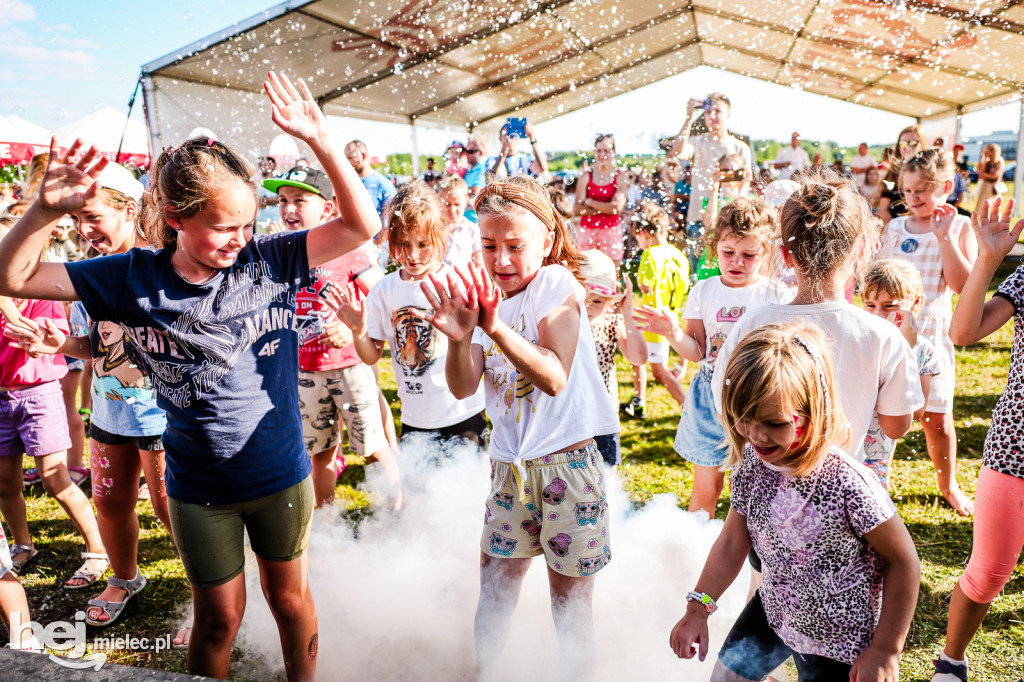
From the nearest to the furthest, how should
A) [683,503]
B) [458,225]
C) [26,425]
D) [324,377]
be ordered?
[26,425] < [324,377] < [683,503] < [458,225]

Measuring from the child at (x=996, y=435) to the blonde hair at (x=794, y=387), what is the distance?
751 mm

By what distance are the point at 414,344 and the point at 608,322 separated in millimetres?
1195

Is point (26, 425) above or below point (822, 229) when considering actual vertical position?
below

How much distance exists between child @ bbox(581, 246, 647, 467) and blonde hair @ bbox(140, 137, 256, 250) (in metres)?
1.25

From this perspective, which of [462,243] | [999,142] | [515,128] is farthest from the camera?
[999,142]

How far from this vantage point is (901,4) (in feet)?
18.3

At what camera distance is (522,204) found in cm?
179

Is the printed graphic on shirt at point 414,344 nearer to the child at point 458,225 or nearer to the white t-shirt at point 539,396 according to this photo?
the white t-shirt at point 539,396

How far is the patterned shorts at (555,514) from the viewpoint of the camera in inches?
69.2

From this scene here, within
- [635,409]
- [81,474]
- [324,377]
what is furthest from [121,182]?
[635,409]

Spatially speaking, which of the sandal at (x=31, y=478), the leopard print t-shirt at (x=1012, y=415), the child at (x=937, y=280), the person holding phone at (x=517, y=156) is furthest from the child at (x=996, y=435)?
the sandal at (x=31, y=478)

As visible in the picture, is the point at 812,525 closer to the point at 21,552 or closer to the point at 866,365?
the point at 866,365

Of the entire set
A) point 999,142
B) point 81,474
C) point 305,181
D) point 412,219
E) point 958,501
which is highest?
point 999,142

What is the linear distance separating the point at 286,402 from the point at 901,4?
6367 millimetres
